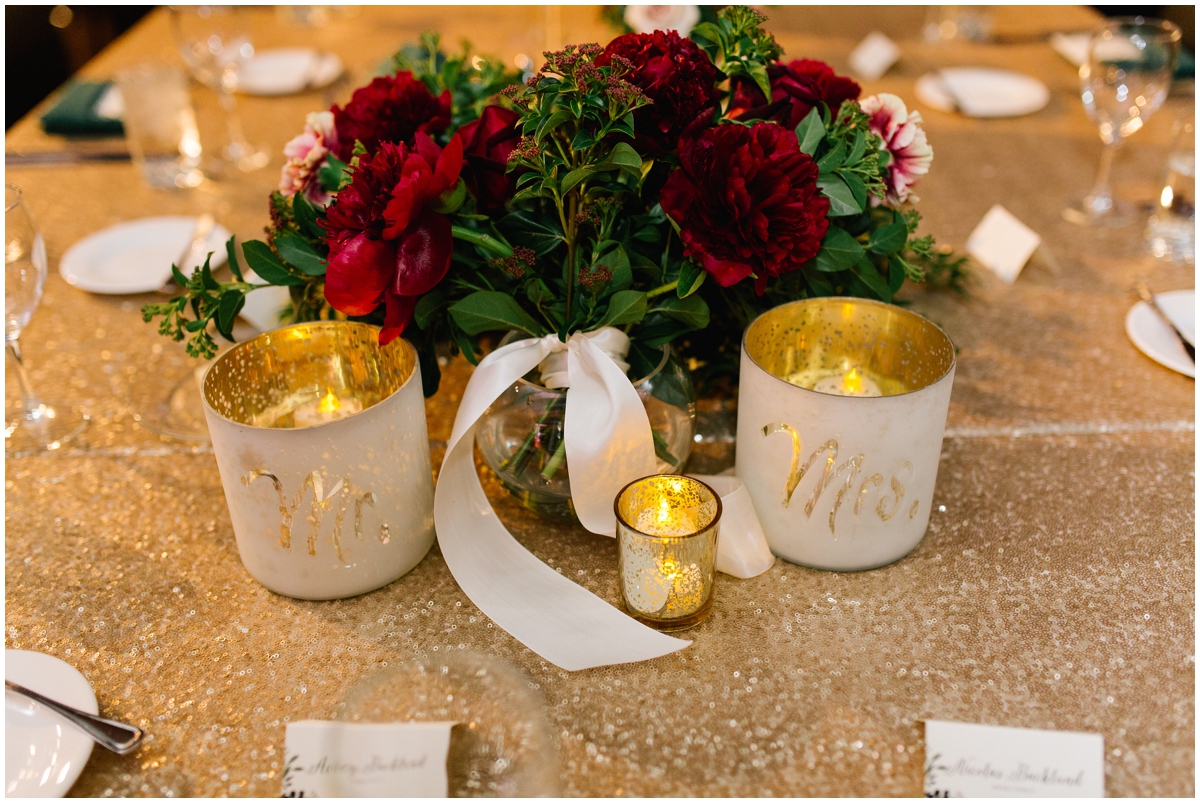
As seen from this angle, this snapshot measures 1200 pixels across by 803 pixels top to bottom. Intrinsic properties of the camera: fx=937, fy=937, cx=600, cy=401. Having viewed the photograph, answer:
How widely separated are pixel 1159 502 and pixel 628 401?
47 centimetres

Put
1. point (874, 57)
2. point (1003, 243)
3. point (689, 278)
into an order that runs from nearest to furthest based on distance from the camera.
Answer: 1. point (689, 278)
2. point (1003, 243)
3. point (874, 57)

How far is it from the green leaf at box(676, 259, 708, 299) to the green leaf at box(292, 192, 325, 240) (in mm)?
297

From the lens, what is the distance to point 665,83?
2.05 ft

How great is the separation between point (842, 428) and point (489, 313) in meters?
0.26

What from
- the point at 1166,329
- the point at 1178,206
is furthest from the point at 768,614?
the point at 1178,206

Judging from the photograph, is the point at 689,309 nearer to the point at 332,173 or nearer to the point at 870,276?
the point at 870,276

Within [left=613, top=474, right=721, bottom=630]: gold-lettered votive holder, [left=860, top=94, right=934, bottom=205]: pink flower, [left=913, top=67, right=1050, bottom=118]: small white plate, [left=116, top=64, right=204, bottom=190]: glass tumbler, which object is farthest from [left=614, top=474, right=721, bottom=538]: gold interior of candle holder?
[left=913, top=67, right=1050, bottom=118]: small white plate

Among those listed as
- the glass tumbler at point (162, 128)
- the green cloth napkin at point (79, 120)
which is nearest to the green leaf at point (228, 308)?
the glass tumbler at point (162, 128)

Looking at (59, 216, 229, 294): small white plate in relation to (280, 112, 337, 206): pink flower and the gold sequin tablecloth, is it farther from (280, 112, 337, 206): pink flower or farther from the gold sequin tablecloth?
(280, 112, 337, 206): pink flower

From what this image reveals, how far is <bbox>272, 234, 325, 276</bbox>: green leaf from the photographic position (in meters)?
0.73

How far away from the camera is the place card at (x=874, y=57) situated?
5.65ft

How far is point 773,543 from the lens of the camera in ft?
2.36

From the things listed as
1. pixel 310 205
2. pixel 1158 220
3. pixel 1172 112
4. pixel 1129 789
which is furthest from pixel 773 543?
pixel 1172 112

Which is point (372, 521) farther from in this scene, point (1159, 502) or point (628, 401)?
point (1159, 502)
